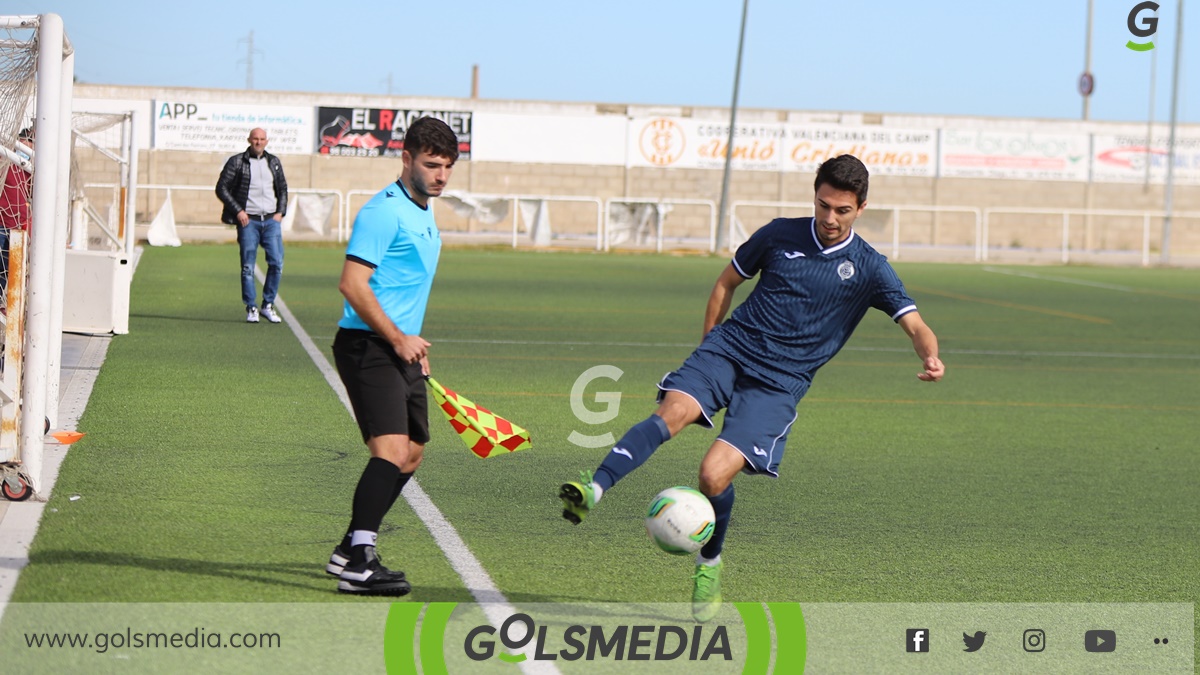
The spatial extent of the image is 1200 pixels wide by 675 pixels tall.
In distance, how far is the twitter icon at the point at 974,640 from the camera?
211 inches

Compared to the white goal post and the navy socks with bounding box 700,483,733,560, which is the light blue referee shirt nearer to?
the navy socks with bounding box 700,483,733,560

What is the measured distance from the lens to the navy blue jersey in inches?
235

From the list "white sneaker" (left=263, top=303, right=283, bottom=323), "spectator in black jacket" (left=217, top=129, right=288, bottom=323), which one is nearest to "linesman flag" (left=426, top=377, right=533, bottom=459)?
"spectator in black jacket" (left=217, top=129, right=288, bottom=323)

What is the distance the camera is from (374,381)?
18.5 feet

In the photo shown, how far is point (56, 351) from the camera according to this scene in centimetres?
799

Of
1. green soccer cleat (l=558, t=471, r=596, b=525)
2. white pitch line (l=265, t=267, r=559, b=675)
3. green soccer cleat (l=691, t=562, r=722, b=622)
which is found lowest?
white pitch line (l=265, t=267, r=559, b=675)

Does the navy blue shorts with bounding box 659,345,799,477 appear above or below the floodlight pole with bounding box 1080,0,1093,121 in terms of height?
below

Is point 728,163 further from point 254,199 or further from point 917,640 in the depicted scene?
point 917,640

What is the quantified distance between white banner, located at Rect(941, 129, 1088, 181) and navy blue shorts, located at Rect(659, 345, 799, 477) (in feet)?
152

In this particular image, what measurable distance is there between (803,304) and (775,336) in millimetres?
174

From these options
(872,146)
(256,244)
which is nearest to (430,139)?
(256,244)

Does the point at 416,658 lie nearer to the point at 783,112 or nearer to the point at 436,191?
the point at 436,191

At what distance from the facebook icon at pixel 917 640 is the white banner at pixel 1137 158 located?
48830 millimetres

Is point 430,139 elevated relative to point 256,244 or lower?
elevated
